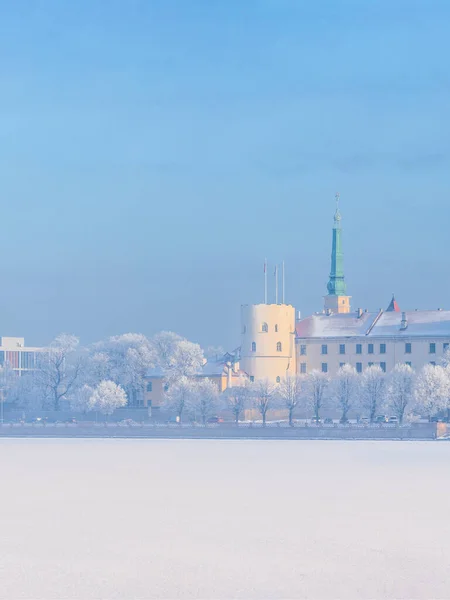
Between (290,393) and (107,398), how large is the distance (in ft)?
41.1

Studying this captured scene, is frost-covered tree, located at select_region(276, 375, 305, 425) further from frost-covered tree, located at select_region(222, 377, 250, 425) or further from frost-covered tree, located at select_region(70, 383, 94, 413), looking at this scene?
frost-covered tree, located at select_region(70, 383, 94, 413)

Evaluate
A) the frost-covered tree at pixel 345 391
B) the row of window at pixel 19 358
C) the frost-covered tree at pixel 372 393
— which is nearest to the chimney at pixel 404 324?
the frost-covered tree at pixel 345 391

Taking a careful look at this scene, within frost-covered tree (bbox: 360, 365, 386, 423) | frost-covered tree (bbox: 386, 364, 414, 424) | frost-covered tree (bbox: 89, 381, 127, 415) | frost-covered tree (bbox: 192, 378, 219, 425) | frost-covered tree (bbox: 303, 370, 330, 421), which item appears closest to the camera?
frost-covered tree (bbox: 386, 364, 414, 424)

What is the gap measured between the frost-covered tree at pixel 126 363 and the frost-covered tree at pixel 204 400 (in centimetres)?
884

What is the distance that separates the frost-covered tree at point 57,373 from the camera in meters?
101

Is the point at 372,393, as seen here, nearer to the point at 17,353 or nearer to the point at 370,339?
the point at 370,339

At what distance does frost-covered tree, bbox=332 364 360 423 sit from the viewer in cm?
8900

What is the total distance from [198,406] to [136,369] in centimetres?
1115

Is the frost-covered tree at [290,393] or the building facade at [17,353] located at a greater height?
the building facade at [17,353]

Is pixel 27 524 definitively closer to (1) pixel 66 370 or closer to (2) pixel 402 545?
(2) pixel 402 545

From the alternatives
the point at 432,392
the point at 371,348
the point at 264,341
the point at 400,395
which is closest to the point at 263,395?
the point at 264,341

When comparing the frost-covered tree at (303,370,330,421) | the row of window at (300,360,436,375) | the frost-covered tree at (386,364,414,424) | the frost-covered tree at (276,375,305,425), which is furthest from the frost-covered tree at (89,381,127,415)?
the frost-covered tree at (386,364,414,424)

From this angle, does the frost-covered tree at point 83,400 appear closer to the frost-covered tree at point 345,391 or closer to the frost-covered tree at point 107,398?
the frost-covered tree at point 107,398

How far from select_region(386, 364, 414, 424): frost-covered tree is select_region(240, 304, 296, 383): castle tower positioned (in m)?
13.5
